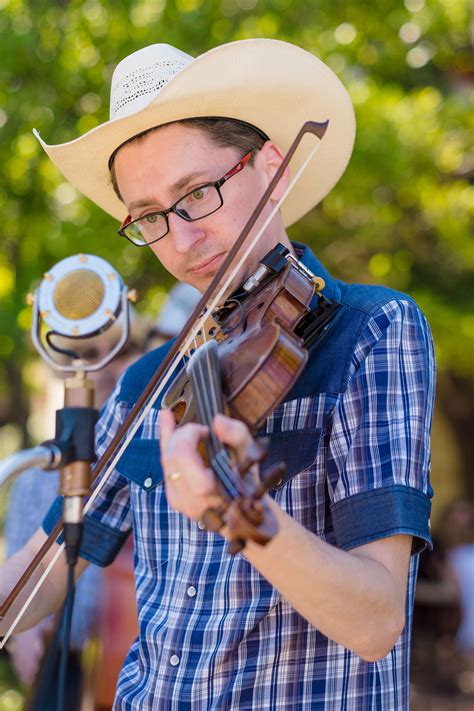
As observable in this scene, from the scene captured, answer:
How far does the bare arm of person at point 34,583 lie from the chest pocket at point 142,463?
0.97ft

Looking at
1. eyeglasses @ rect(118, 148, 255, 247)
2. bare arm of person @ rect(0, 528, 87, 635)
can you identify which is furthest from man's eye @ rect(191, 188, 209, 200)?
bare arm of person @ rect(0, 528, 87, 635)

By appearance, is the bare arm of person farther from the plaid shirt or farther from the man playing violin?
the plaid shirt

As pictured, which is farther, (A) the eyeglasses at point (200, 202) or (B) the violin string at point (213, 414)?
(A) the eyeglasses at point (200, 202)

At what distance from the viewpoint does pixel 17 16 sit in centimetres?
602

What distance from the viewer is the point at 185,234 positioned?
2139mm

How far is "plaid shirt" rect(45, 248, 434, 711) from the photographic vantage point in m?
1.76

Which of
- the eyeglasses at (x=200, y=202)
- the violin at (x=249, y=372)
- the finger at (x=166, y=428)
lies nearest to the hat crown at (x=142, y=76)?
the eyeglasses at (x=200, y=202)

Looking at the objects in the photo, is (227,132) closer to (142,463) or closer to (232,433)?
(142,463)

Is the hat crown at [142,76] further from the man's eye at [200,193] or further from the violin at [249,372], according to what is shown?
the violin at [249,372]

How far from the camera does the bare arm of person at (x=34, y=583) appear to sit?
89.7 inches

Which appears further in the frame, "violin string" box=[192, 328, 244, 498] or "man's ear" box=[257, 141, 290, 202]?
"man's ear" box=[257, 141, 290, 202]

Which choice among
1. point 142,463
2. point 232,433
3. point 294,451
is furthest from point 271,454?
point 232,433

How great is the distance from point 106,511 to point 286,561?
1.11 metres

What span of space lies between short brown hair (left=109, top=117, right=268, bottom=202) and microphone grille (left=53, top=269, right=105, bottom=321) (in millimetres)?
519
